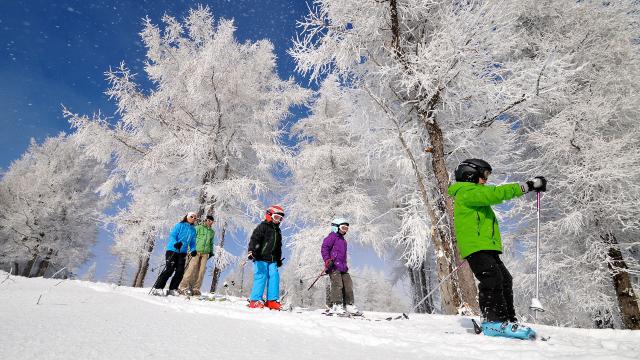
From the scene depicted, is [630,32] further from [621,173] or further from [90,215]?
[90,215]

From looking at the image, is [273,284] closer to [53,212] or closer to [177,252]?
[177,252]

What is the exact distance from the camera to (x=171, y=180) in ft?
33.7

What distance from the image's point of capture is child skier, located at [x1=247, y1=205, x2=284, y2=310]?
542 cm

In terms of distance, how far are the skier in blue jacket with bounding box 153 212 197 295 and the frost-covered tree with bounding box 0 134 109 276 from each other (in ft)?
46.3

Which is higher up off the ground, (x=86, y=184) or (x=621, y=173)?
(x=86, y=184)

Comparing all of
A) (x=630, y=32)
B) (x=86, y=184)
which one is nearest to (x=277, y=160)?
(x=630, y=32)

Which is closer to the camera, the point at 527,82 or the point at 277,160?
the point at 527,82

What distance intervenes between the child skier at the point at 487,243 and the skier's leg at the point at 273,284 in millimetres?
3354

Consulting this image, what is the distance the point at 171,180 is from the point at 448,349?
32.4ft

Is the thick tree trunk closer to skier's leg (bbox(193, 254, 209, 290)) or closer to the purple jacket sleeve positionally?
the purple jacket sleeve

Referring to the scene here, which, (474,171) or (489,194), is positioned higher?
(474,171)

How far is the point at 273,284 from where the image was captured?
18.1 ft

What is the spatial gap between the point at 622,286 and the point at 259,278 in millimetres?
8155

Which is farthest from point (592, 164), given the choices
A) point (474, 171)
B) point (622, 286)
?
point (474, 171)
